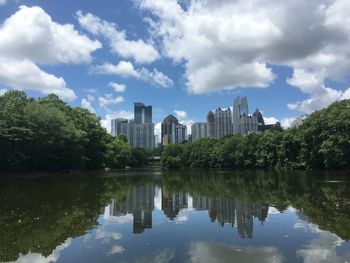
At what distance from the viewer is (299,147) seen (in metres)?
91.1

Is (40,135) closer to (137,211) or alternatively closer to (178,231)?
(137,211)

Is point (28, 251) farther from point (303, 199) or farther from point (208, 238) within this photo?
point (303, 199)

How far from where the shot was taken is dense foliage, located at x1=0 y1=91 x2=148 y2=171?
6225cm

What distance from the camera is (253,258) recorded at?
10.0 meters

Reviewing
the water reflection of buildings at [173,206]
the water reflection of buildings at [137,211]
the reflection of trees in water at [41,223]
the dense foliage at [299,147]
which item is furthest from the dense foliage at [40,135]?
the dense foliage at [299,147]

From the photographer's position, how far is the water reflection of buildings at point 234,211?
49.8 feet

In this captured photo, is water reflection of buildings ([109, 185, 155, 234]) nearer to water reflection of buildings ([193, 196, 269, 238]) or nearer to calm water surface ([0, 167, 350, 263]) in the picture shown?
calm water surface ([0, 167, 350, 263])

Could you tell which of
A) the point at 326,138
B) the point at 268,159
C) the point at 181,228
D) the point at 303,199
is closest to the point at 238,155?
the point at 268,159

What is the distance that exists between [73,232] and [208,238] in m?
4.85

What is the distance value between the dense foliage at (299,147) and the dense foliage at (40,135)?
46361mm

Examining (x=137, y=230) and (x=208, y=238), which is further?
(x=137, y=230)

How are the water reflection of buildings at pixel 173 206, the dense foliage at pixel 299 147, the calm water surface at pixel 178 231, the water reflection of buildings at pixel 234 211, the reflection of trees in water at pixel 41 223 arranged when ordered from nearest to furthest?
the calm water surface at pixel 178 231
the reflection of trees in water at pixel 41 223
the water reflection of buildings at pixel 234 211
the water reflection of buildings at pixel 173 206
the dense foliage at pixel 299 147

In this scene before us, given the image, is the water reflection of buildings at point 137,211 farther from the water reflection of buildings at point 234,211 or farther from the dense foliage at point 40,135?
the dense foliage at point 40,135

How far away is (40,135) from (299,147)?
57002 mm
